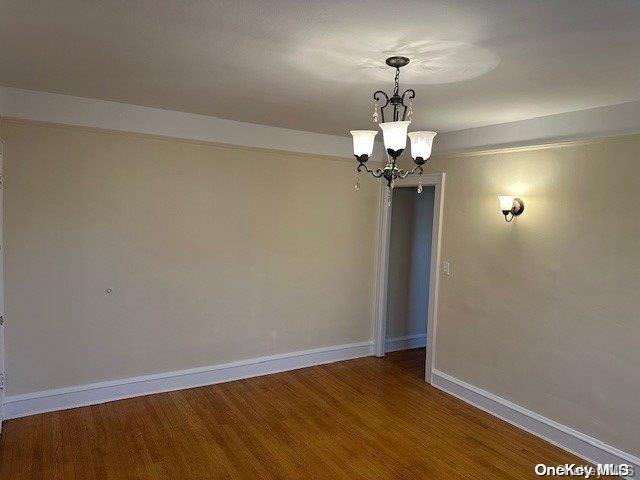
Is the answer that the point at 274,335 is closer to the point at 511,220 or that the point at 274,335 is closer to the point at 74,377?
the point at 74,377

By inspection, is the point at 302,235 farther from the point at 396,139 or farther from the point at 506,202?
the point at 396,139

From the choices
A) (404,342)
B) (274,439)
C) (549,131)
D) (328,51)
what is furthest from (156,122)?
(404,342)

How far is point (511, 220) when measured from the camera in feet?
12.1

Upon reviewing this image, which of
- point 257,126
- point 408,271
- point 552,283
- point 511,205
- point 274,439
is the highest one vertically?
point 257,126

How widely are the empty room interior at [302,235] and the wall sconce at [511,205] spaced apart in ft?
0.06

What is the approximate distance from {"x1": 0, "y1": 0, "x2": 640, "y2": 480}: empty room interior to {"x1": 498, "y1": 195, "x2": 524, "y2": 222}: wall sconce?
0.06ft

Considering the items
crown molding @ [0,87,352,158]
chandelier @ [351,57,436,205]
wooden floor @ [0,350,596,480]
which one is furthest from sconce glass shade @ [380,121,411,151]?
crown molding @ [0,87,352,158]

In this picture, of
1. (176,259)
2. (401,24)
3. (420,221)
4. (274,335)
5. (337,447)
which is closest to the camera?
(401,24)

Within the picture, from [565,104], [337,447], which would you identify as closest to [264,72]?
[565,104]

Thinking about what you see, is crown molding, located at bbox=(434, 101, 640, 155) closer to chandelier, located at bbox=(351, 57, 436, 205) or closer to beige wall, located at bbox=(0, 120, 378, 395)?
beige wall, located at bbox=(0, 120, 378, 395)

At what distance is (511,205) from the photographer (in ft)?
11.8

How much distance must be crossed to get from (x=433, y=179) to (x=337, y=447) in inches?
104

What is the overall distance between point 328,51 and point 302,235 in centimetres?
267

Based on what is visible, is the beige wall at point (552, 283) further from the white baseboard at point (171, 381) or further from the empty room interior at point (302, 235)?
the white baseboard at point (171, 381)
